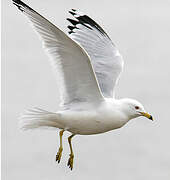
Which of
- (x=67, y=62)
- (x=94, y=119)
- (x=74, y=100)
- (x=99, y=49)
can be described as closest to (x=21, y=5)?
(x=67, y=62)

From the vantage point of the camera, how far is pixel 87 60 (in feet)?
22.1

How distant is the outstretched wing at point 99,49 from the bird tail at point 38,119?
818mm

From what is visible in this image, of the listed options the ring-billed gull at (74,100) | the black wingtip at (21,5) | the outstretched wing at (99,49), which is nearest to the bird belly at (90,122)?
the ring-billed gull at (74,100)

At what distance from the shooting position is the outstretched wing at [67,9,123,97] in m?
8.02

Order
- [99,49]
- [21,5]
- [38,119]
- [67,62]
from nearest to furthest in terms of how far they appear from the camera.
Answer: [21,5]
[67,62]
[38,119]
[99,49]

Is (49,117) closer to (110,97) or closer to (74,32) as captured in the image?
(110,97)

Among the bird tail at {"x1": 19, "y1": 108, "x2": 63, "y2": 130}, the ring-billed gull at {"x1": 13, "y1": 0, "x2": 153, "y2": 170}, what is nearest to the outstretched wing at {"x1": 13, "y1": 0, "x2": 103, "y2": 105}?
the ring-billed gull at {"x1": 13, "y1": 0, "x2": 153, "y2": 170}

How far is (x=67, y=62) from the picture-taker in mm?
6926

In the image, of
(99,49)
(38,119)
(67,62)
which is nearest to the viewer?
(67,62)

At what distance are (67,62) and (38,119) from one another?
75 cm

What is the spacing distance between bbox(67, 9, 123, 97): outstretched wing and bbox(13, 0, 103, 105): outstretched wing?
60cm

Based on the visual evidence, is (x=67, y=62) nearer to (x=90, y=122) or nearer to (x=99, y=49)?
(x=90, y=122)

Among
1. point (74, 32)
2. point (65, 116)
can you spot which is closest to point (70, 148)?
point (65, 116)

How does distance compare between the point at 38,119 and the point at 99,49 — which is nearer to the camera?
the point at 38,119
